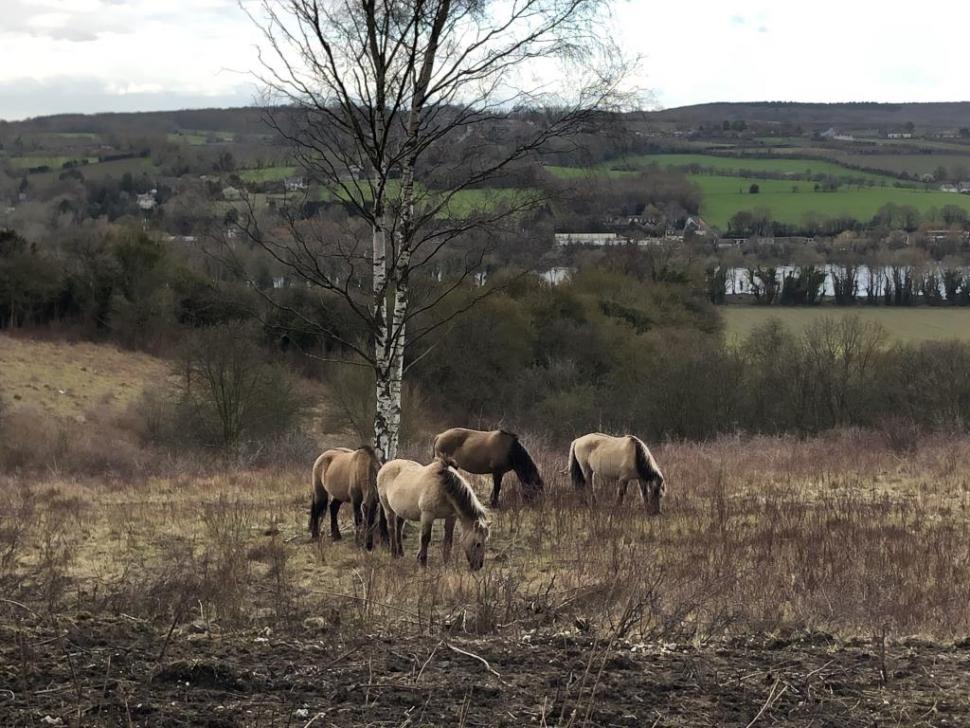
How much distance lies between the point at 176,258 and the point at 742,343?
31648 mm

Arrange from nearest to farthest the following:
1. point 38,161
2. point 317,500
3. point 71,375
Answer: point 317,500
point 71,375
point 38,161

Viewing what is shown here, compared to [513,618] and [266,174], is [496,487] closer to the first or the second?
[266,174]

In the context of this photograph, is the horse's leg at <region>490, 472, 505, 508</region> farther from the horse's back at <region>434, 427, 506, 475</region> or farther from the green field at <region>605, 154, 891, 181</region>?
the green field at <region>605, 154, 891, 181</region>

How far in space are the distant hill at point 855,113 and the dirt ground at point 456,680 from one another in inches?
6266

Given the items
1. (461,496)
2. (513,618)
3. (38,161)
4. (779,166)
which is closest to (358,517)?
(461,496)

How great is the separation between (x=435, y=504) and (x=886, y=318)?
51983mm

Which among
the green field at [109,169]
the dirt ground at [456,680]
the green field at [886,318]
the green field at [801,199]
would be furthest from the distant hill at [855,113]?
the dirt ground at [456,680]

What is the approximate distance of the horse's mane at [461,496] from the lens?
9438mm

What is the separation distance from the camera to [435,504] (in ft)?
31.5

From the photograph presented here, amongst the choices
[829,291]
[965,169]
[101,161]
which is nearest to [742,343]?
[829,291]

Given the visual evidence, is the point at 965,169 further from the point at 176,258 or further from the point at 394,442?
the point at 394,442

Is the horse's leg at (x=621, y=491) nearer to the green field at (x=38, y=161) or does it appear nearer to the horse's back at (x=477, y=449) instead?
the horse's back at (x=477, y=449)

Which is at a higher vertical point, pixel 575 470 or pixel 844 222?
pixel 844 222

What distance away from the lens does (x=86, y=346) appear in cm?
4922
